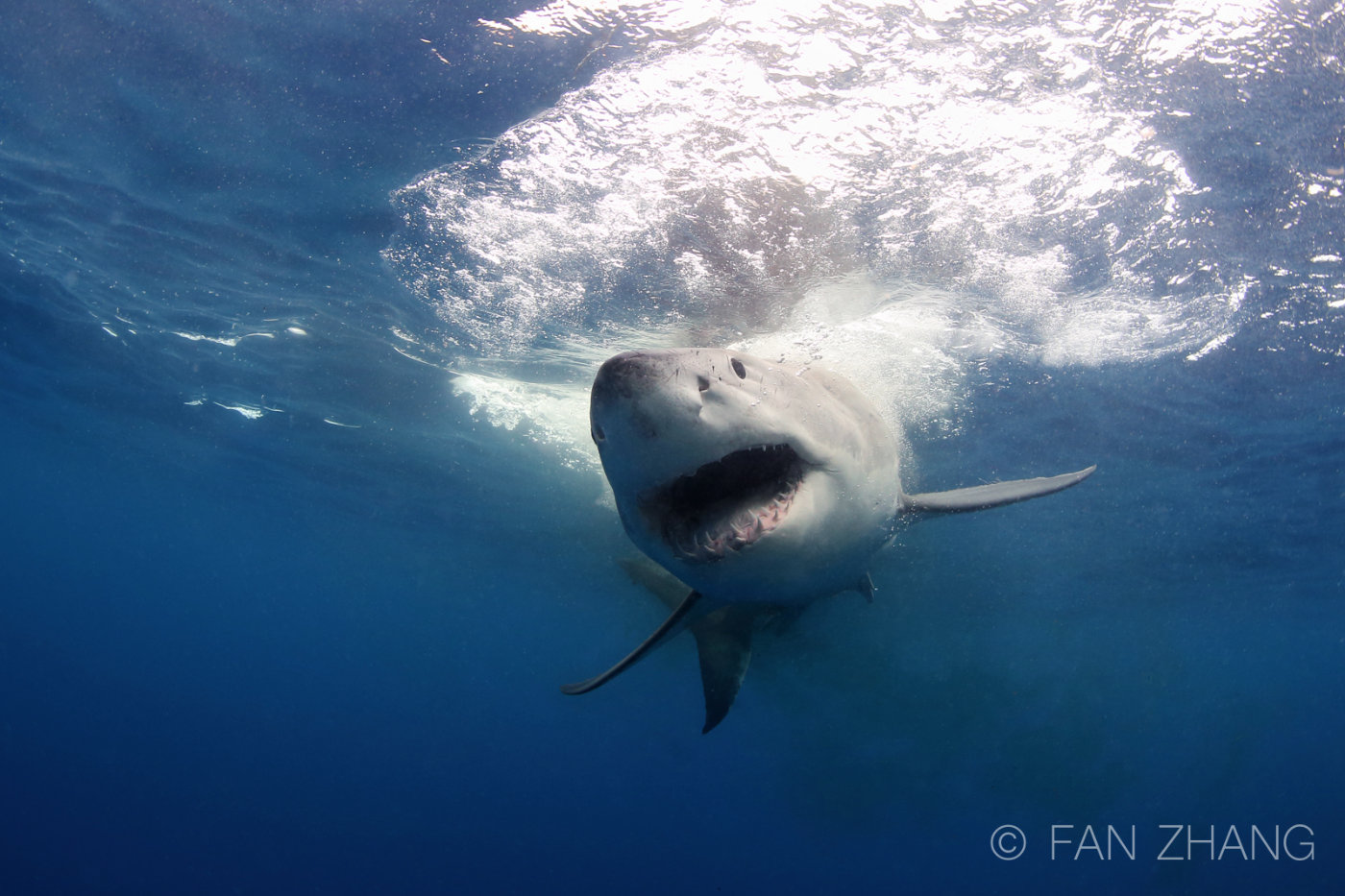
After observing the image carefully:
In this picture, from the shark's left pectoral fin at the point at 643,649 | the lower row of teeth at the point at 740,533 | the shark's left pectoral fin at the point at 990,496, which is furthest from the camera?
the shark's left pectoral fin at the point at 990,496

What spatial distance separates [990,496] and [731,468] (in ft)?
10.1

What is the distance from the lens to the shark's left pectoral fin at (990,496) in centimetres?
529

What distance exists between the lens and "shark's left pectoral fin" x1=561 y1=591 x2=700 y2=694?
16.3 feet

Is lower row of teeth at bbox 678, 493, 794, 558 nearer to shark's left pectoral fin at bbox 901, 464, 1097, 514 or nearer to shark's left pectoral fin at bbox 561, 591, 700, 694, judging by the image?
shark's left pectoral fin at bbox 561, 591, 700, 694

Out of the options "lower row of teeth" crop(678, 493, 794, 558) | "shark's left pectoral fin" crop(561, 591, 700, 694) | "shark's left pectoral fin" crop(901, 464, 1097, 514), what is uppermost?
"lower row of teeth" crop(678, 493, 794, 558)

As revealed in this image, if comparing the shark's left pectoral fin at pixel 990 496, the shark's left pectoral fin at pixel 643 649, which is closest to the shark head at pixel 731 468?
the shark's left pectoral fin at pixel 643 649

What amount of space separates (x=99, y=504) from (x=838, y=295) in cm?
6032

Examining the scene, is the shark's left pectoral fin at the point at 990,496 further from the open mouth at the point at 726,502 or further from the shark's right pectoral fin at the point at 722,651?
the open mouth at the point at 726,502

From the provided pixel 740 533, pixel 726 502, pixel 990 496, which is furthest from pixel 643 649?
pixel 990 496

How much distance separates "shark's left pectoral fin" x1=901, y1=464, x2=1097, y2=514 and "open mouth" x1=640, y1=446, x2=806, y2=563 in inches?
101

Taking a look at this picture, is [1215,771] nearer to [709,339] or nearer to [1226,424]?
[1226,424]

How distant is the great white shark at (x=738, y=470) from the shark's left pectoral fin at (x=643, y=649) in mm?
166

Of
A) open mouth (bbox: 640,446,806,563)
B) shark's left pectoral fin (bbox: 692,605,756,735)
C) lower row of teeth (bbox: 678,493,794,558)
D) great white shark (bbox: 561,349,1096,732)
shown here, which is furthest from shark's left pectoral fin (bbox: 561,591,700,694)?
lower row of teeth (bbox: 678,493,794,558)

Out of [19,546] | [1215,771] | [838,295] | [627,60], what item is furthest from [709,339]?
[19,546]
